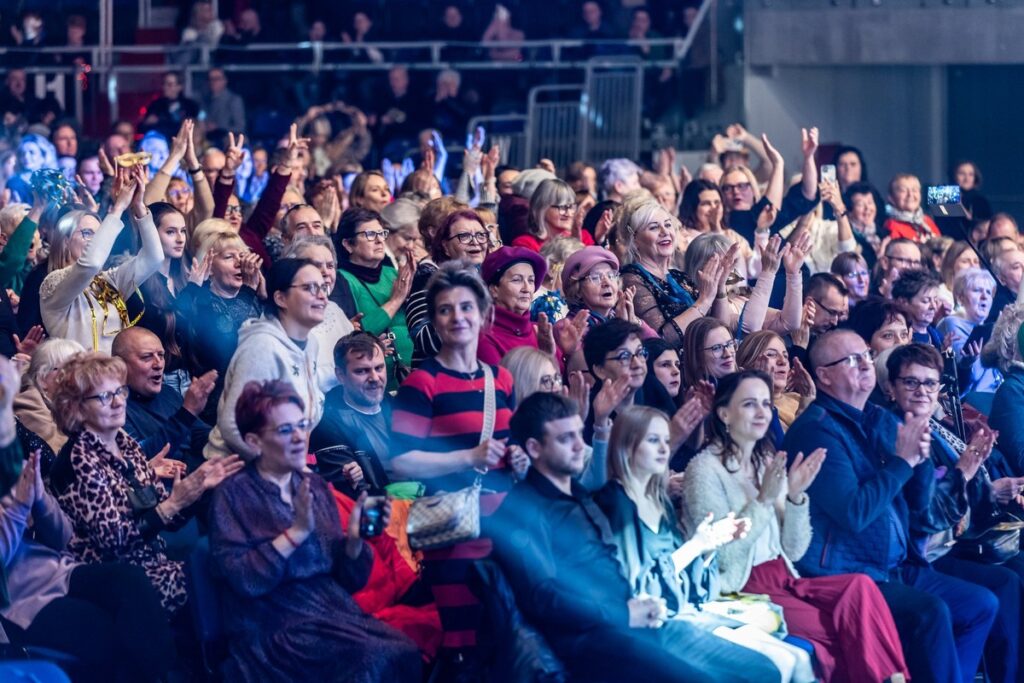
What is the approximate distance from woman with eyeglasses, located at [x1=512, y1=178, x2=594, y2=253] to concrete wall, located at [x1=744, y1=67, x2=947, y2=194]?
17.8ft

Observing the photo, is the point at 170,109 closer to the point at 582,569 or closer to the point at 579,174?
the point at 579,174

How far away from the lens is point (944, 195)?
837 cm

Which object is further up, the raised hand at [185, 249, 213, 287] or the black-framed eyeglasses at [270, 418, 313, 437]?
the raised hand at [185, 249, 213, 287]

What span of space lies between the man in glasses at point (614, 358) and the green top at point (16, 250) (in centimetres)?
213

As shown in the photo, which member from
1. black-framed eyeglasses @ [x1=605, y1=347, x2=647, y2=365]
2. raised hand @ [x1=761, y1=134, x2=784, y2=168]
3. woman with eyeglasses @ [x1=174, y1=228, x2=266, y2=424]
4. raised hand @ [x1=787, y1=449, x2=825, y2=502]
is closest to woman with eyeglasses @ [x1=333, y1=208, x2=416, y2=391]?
woman with eyeglasses @ [x1=174, y1=228, x2=266, y2=424]

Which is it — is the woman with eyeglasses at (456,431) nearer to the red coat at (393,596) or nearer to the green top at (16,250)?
the red coat at (393,596)

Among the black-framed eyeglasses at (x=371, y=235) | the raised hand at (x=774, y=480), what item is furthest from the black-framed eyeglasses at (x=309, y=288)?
the raised hand at (x=774, y=480)

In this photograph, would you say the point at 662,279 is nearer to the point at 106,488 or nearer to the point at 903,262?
the point at 903,262

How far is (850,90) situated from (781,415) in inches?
285

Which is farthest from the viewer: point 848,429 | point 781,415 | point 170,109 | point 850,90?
point 850,90

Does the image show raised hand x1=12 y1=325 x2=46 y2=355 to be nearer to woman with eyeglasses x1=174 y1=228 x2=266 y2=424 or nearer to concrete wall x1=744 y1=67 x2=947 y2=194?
woman with eyeglasses x1=174 y1=228 x2=266 y2=424

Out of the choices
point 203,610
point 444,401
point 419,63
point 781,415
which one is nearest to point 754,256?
point 781,415

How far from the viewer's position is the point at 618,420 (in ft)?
18.1

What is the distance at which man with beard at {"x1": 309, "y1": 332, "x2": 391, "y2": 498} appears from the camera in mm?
5773
